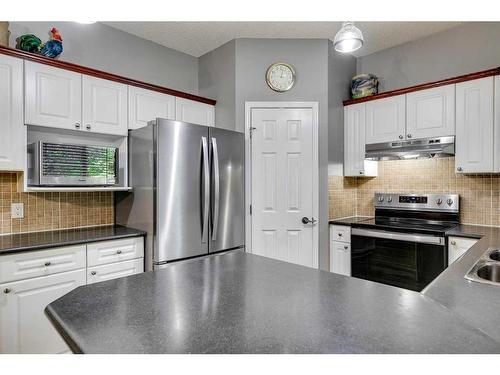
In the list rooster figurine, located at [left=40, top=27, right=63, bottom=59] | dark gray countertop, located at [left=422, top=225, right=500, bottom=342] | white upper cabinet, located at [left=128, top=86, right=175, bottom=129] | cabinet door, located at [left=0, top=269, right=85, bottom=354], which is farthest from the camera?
white upper cabinet, located at [left=128, top=86, right=175, bottom=129]

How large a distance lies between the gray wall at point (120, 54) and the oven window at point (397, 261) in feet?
8.24

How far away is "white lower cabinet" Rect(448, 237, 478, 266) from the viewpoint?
2.35 m

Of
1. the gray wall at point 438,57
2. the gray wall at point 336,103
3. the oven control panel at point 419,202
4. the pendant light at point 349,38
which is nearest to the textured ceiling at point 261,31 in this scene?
the gray wall at point 438,57

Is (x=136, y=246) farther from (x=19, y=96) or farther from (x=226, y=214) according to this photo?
(x=19, y=96)

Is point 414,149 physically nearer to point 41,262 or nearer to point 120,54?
point 120,54

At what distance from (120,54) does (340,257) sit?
291 cm

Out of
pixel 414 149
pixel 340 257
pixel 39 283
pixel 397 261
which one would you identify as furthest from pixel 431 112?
pixel 39 283

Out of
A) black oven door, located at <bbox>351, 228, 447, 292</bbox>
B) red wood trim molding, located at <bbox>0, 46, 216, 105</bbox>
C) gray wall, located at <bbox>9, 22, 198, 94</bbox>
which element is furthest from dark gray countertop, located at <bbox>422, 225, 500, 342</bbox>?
gray wall, located at <bbox>9, 22, 198, 94</bbox>

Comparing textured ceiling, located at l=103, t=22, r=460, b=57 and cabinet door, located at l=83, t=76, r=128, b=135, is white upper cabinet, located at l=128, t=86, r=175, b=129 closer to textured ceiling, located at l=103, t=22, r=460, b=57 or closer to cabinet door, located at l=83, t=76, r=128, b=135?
cabinet door, located at l=83, t=76, r=128, b=135

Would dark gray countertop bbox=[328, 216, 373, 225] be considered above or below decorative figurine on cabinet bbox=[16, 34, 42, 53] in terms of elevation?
below

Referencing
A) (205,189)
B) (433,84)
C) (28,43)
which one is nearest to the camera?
(28,43)

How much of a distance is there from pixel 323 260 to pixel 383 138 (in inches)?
53.0

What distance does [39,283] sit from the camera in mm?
1973

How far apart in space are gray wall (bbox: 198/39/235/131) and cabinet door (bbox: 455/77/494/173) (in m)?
2.01
